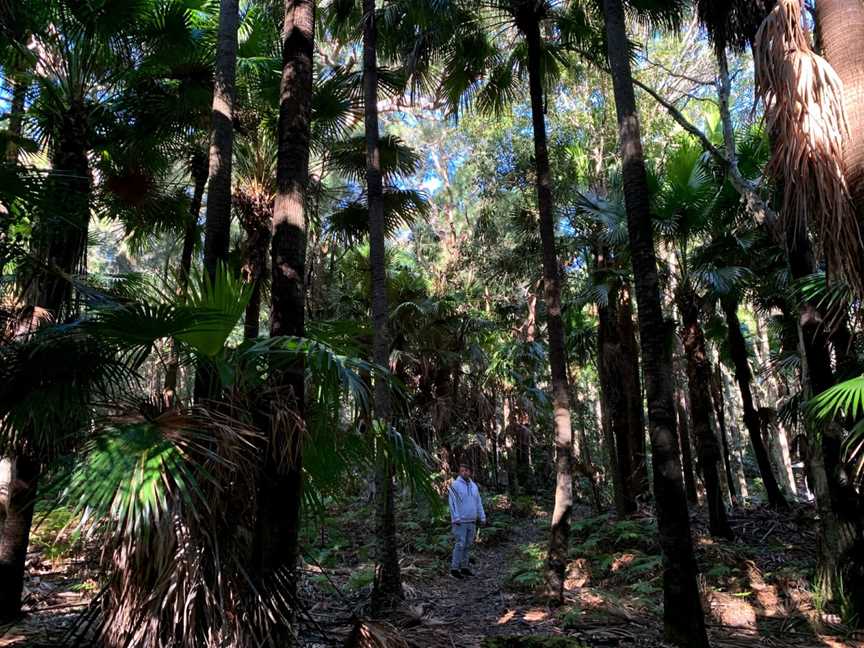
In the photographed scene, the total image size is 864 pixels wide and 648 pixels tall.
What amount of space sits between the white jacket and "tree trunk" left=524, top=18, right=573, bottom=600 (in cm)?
173

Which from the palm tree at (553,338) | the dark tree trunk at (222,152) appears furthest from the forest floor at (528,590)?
the dark tree trunk at (222,152)

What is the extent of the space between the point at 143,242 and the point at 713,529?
478 inches

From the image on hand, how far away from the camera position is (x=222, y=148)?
6336mm

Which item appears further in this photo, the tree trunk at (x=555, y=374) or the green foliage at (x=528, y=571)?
the green foliage at (x=528, y=571)

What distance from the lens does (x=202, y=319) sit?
3893mm

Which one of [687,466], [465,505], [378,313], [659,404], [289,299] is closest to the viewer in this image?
[289,299]

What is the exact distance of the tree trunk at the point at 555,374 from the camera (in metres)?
8.38

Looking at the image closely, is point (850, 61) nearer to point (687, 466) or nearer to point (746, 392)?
point (746, 392)

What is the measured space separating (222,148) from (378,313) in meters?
3.19

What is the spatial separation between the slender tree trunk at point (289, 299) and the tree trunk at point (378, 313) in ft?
7.96

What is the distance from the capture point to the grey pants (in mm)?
10406

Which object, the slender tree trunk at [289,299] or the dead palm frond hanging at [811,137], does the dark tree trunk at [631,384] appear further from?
the dead palm frond hanging at [811,137]

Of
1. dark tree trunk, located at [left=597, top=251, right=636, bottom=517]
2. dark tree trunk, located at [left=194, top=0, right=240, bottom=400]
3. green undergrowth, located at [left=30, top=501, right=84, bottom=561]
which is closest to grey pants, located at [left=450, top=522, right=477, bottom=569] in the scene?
dark tree trunk, located at [left=597, top=251, right=636, bottom=517]

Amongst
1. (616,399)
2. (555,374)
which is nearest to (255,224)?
(555,374)
